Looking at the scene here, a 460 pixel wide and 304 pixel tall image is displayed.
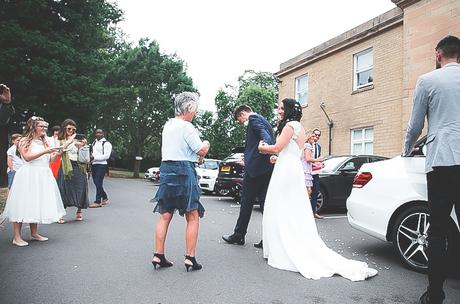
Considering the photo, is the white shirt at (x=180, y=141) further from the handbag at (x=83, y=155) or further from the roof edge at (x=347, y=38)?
the roof edge at (x=347, y=38)

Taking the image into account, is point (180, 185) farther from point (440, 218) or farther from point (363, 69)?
point (363, 69)

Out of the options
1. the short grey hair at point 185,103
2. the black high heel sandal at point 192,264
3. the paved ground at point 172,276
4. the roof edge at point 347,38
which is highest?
the roof edge at point 347,38

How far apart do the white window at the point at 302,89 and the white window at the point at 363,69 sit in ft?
12.1

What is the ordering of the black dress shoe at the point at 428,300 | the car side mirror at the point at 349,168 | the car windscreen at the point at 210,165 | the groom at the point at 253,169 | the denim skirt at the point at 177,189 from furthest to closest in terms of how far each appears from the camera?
1. the car windscreen at the point at 210,165
2. the car side mirror at the point at 349,168
3. the groom at the point at 253,169
4. the denim skirt at the point at 177,189
5. the black dress shoe at the point at 428,300

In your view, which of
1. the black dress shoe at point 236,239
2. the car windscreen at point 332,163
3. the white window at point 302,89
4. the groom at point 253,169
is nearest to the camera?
the groom at point 253,169

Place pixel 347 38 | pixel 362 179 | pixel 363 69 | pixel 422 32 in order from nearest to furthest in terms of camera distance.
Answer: pixel 362 179
pixel 422 32
pixel 363 69
pixel 347 38

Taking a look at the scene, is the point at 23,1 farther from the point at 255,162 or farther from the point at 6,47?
the point at 255,162

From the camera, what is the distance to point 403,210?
4484mm

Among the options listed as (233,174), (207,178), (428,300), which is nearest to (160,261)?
(428,300)

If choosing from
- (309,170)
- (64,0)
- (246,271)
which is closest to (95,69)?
(64,0)

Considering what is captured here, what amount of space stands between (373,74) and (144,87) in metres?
20.7

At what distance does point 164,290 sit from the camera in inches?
139

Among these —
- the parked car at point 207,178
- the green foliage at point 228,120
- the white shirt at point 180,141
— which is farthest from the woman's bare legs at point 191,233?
the green foliage at point 228,120

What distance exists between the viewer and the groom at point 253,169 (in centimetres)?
545
